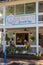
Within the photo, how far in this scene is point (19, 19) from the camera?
73.2 feet

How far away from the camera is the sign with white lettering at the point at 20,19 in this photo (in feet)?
71.5

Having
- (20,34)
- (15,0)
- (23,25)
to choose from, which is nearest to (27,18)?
(23,25)

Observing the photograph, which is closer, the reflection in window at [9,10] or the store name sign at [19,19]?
the store name sign at [19,19]

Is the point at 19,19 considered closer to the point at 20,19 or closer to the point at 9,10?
the point at 20,19

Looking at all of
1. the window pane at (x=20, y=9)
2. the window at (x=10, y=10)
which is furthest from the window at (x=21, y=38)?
the window at (x=10, y=10)

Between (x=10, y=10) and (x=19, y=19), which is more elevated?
(x=10, y=10)

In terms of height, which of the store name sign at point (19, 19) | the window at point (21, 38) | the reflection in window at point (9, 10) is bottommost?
the window at point (21, 38)

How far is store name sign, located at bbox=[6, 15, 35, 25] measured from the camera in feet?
71.5

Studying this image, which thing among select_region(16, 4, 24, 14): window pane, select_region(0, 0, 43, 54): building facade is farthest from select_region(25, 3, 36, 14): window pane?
select_region(16, 4, 24, 14): window pane

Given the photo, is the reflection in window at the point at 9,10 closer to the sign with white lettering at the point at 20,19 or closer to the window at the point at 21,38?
the sign with white lettering at the point at 20,19

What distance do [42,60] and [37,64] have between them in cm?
222

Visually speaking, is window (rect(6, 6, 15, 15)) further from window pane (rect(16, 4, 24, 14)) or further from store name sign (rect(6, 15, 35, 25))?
store name sign (rect(6, 15, 35, 25))

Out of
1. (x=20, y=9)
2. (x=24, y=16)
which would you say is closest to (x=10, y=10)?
(x=20, y=9)

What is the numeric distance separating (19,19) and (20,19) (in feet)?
0.34
